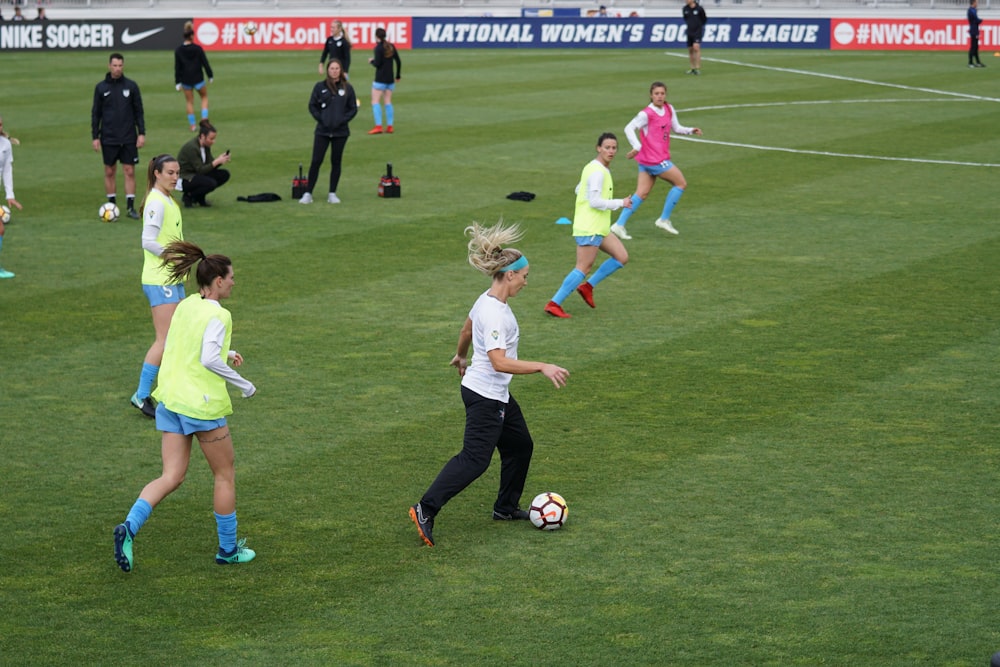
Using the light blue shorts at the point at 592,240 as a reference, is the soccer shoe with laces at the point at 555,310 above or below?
below

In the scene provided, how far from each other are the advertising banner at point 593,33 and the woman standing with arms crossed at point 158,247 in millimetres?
40282

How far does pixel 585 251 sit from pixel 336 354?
3.50m

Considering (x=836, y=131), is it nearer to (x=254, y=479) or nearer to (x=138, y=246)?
(x=138, y=246)

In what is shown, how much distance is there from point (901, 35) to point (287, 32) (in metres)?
24.3

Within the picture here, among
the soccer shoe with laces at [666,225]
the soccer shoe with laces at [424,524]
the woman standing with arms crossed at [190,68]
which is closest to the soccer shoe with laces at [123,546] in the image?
the soccer shoe with laces at [424,524]

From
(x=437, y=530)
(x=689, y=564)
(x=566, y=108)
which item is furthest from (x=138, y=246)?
(x=566, y=108)

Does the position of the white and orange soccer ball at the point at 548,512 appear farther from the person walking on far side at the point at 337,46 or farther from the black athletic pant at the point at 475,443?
the person walking on far side at the point at 337,46

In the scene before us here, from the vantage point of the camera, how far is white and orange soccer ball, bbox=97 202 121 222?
20.4 m

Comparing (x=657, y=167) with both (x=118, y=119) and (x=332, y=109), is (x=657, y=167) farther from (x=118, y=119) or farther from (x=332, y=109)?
(x=118, y=119)

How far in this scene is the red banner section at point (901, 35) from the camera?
160 feet

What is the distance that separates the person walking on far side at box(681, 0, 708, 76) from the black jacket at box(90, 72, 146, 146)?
24824mm

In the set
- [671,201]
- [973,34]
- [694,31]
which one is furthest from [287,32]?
[671,201]

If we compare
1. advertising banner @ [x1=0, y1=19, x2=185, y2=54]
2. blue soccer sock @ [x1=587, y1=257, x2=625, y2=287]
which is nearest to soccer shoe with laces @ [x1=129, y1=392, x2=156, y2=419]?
blue soccer sock @ [x1=587, y1=257, x2=625, y2=287]

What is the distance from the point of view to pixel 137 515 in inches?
328
